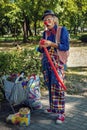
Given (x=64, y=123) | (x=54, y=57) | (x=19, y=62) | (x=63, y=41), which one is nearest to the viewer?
(x=63, y=41)

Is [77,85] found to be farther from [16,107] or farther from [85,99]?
[16,107]

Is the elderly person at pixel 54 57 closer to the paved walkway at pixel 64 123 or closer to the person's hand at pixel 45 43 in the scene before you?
the person's hand at pixel 45 43

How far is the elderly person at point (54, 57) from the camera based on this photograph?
187 inches

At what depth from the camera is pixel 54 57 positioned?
4.88m

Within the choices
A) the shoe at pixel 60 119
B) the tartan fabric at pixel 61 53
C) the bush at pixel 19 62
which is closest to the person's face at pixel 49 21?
the tartan fabric at pixel 61 53

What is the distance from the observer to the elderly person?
4.75m

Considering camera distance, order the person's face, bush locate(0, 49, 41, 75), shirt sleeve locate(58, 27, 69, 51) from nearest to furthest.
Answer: shirt sleeve locate(58, 27, 69, 51), the person's face, bush locate(0, 49, 41, 75)

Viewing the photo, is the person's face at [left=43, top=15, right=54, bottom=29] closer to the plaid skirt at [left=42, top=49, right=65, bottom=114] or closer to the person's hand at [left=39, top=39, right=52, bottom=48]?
the person's hand at [left=39, top=39, right=52, bottom=48]

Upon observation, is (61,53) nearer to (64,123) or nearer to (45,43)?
(45,43)

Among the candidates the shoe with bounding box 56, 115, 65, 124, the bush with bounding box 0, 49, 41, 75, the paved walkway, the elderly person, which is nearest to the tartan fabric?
the elderly person

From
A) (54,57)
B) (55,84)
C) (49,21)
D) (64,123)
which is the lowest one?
(64,123)

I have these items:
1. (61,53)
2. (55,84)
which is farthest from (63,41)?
(55,84)

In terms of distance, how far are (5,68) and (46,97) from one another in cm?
116

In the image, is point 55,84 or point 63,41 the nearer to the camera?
point 63,41
